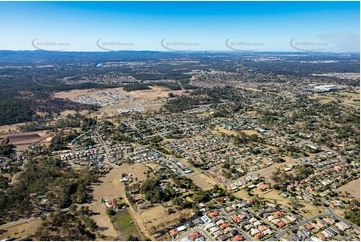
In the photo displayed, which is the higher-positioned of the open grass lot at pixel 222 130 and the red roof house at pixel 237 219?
the red roof house at pixel 237 219

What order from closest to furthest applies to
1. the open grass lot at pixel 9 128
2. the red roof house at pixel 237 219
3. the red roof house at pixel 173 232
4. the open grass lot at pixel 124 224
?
the red roof house at pixel 173 232 < the open grass lot at pixel 124 224 < the red roof house at pixel 237 219 < the open grass lot at pixel 9 128

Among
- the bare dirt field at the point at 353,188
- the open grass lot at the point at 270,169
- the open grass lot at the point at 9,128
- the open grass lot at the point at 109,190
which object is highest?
the open grass lot at the point at 9,128

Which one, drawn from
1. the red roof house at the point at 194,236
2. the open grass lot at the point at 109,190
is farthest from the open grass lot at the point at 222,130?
the red roof house at the point at 194,236

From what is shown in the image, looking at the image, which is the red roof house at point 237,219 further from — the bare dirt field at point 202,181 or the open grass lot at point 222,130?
the open grass lot at point 222,130

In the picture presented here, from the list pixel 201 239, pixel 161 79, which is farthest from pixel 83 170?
pixel 161 79

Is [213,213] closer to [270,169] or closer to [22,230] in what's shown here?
[270,169]

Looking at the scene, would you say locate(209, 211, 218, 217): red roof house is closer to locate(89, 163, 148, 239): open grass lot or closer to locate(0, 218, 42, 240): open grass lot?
locate(89, 163, 148, 239): open grass lot
